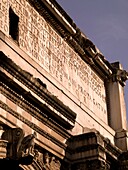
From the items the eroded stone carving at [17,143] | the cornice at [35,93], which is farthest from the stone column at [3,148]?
the cornice at [35,93]

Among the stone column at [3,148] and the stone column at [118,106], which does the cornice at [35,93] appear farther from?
the stone column at [118,106]

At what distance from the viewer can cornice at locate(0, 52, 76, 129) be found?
11.9 metres

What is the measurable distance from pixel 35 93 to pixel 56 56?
342 centimetres

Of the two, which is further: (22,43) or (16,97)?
(22,43)

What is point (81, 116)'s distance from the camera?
16672mm

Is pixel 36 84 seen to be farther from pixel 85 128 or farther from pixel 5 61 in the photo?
pixel 85 128

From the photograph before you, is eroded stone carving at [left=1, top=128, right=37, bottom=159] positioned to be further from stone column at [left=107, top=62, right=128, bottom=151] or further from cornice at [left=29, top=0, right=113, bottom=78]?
stone column at [left=107, top=62, right=128, bottom=151]

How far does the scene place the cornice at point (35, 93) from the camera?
11891mm

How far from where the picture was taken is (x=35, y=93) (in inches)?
507

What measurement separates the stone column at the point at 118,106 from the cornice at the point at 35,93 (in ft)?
15.3

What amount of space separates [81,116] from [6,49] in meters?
4.45

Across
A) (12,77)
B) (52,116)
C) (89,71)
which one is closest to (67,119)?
(52,116)

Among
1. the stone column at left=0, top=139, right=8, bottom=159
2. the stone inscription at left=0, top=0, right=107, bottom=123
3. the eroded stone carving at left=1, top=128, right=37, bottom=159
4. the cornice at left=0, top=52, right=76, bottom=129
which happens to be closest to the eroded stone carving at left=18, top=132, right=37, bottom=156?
the eroded stone carving at left=1, top=128, right=37, bottom=159

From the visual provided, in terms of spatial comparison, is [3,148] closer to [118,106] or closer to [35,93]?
[35,93]
